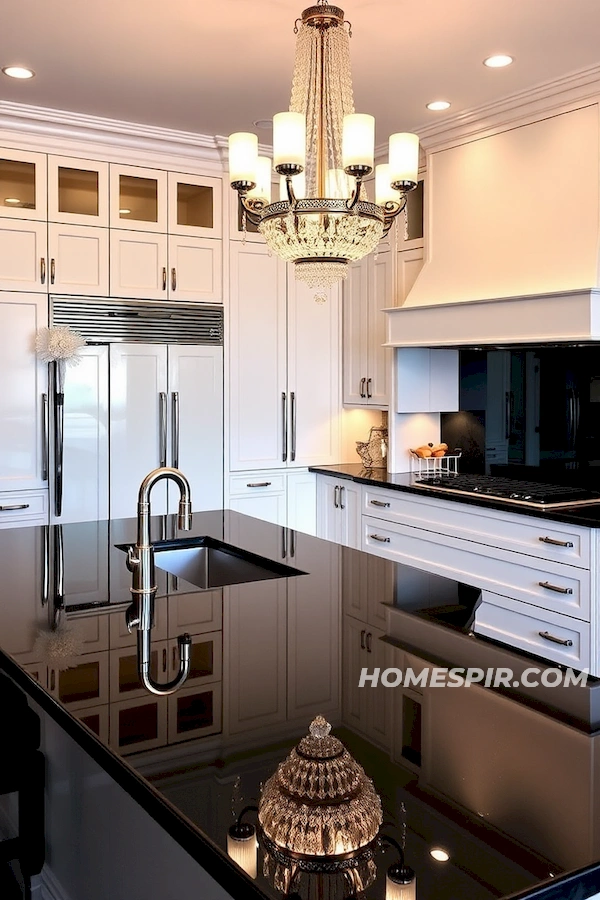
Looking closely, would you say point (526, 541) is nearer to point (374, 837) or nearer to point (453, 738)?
point (453, 738)

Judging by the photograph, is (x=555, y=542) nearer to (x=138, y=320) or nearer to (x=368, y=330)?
(x=368, y=330)

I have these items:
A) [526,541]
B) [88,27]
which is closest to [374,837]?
[526,541]

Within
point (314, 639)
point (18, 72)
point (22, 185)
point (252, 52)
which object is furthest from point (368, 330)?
point (314, 639)

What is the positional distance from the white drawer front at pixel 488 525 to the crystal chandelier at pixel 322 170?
1511mm

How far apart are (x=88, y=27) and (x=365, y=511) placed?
106 inches

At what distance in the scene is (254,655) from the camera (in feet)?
5.32

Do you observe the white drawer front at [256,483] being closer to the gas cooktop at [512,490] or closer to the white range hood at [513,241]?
the gas cooktop at [512,490]

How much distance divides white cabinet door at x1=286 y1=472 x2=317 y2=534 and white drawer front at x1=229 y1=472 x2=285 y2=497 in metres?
0.07

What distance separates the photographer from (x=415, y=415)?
4.70m

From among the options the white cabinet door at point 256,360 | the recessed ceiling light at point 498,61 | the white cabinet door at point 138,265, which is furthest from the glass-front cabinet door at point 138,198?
the recessed ceiling light at point 498,61

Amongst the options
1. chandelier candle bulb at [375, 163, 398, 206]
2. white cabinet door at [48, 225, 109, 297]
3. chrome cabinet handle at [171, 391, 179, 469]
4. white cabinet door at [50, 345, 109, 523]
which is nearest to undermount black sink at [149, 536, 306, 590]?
chandelier candle bulb at [375, 163, 398, 206]

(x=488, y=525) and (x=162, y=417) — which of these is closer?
(x=488, y=525)

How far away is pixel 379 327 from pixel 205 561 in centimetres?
239

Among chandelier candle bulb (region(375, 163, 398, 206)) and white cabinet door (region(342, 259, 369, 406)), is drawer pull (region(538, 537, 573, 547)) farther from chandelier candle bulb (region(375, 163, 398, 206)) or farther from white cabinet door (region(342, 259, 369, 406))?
white cabinet door (region(342, 259, 369, 406))
